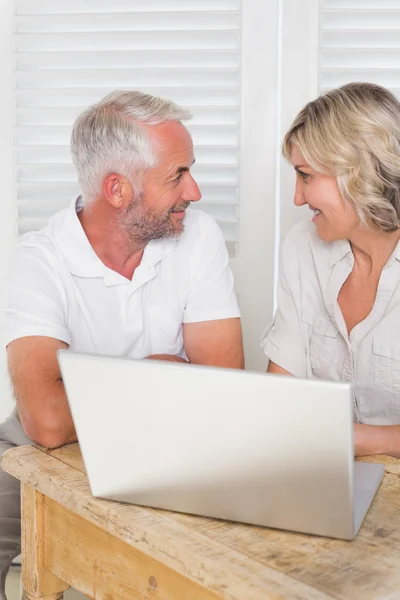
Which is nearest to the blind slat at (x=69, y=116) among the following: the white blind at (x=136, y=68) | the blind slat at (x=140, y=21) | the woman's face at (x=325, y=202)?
the white blind at (x=136, y=68)

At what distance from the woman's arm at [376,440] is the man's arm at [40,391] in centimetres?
48

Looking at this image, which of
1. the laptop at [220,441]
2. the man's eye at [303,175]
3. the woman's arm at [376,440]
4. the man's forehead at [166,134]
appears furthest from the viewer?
the man's forehead at [166,134]

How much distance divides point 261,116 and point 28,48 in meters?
0.70

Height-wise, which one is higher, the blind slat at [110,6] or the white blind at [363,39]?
the blind slat at [110,6]

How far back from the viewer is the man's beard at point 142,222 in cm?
186

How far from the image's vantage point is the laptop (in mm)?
875

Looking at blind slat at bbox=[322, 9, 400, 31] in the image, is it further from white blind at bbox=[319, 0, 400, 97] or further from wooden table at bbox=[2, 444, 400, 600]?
wooden table at bbox=[2, 444, 400, 600]

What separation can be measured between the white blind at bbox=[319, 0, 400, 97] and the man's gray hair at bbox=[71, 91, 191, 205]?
57 centimetres

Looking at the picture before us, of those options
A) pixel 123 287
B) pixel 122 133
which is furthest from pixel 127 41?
pixel 123 287

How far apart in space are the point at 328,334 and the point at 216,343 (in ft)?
0.86

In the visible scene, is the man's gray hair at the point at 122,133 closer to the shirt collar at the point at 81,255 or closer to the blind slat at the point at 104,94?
the shirt collar at the point at 81,255

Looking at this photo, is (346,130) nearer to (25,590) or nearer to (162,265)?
(162,265)

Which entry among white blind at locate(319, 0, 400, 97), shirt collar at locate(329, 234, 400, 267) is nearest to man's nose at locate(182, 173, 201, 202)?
shirt collar at locate(329, 234, 400, 267)

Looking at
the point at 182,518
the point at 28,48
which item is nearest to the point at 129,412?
the point at 182,518
